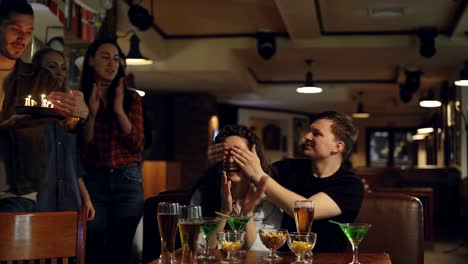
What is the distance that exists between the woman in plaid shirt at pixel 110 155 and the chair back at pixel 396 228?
1.10m

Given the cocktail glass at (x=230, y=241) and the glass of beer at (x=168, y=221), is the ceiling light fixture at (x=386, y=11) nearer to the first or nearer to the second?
the cocktail glass at (x=230, y=241)

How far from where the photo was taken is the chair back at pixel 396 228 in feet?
8.45

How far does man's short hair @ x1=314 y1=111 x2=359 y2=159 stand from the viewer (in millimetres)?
2510

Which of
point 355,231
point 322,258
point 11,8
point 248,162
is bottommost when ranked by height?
point 322,258

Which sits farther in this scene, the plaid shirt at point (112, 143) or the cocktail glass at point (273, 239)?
the plaid shirt at point (112, 143)

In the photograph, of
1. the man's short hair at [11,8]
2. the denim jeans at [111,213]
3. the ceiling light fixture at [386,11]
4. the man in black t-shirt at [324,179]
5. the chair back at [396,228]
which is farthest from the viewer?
the ceiling light fixture at [386,11]

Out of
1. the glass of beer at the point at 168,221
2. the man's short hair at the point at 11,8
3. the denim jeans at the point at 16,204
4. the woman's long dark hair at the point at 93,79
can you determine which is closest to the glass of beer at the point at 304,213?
the glass of beer at the point at 168,221

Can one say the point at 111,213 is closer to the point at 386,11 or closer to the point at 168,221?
the point at 168,221

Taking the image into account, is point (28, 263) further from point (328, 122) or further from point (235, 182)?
point (328, 122)

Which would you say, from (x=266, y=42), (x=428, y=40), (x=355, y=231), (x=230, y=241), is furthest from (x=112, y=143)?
(x=428, y=40)

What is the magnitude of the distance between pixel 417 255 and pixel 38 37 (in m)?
2.13

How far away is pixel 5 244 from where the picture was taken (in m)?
1.70

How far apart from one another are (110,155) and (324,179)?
1.03 meters

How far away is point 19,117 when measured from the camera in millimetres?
2303
